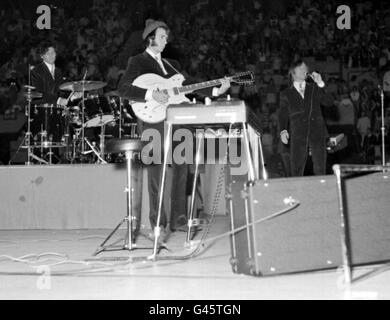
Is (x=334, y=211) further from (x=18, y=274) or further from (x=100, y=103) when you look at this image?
(x=100, y=103)

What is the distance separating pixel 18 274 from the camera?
259 centimetres

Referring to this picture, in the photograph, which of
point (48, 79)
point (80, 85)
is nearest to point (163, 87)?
point (80, 85)

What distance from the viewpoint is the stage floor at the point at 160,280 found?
2.02 m

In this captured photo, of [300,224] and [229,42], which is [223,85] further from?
[229,42]

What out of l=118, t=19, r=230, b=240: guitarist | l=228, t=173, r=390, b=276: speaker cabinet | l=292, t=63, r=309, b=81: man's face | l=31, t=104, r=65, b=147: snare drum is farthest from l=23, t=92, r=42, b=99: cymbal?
l=228, t=173, r=390, b=276: speaker cabinet

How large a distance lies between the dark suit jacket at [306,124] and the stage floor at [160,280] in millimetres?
1717

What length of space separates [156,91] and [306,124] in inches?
71.7

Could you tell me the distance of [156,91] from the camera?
3469mm

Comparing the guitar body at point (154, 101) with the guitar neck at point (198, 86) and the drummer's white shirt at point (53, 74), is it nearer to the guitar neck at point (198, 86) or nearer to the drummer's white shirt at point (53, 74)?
the guitar neck at point (198, 86)

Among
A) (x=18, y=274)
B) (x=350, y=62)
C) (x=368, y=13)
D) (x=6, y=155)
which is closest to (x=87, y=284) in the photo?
(x=18, y=274)

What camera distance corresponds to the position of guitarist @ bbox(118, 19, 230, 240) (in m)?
3.59

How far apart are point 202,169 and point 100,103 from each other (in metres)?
1.75

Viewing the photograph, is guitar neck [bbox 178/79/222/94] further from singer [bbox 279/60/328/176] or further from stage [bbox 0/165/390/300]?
singer [bbox 279/60/328/176]
